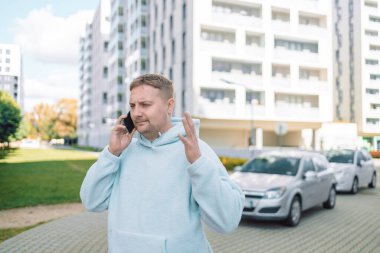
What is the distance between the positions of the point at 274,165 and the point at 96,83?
7492 centimetres

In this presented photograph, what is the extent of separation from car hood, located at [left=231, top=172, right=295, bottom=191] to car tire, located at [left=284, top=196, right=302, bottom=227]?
0.45 m

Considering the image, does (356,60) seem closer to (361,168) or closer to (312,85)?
(312,85)

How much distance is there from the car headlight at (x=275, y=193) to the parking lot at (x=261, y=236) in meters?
0.68

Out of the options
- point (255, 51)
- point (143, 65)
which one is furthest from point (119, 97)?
point (255, 51)

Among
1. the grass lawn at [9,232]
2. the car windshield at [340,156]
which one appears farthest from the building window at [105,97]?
the grass lawn at [9,232]

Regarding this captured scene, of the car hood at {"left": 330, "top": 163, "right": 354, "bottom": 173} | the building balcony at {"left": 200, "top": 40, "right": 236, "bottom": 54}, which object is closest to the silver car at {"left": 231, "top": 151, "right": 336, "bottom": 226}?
the car hood at {"left": 330, "top": 163, "right": 354, "bottom": 173}

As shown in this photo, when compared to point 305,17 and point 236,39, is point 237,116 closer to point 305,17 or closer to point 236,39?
point 236,39

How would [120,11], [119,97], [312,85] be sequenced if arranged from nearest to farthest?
[312,85] < [119,97] < [120,11]

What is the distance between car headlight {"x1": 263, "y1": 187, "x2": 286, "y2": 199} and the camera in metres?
8.01

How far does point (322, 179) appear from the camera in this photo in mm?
9750

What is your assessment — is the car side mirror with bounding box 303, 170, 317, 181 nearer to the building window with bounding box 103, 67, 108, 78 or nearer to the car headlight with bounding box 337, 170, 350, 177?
the car headlight with bounding box 337, 170, 350, 177

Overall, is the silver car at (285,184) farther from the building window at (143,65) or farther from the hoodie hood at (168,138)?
the building window at (143,65)

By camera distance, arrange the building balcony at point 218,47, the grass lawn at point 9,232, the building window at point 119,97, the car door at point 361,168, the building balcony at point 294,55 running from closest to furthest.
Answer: the grass lawn at point 9,232 < the car door at point 361,168 < the building balcony at point 218,47 < the building balcony at point 294,55 < the building window at point 119,97

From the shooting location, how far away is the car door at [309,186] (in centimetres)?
882
